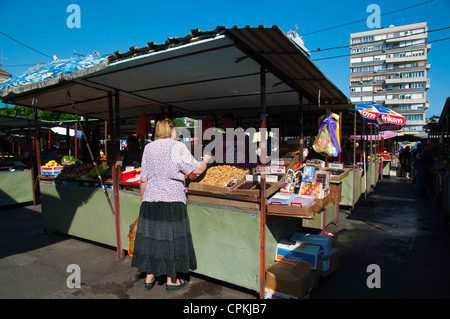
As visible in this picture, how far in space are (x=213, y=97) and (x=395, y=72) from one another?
87.5 m

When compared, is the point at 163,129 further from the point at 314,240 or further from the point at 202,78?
the point at 314,240

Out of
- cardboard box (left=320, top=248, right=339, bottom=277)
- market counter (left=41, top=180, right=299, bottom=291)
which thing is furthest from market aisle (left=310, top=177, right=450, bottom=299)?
market counter (left=41, top=180, right=299, bottom=291)

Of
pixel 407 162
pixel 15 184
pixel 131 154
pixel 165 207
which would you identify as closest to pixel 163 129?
pixel 165 207

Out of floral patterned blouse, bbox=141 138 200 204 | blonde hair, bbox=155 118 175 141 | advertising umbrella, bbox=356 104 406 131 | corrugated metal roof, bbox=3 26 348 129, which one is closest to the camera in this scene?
corrugated metal roof, bbox=3 26 348 129

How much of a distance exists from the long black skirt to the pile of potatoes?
55 cm

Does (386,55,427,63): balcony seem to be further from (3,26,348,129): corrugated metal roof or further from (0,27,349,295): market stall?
(0,27,349,295): market stall

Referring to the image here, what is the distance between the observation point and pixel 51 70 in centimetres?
348

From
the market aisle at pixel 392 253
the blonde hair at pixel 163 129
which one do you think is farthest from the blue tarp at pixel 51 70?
the market aisle at pixel 392 253

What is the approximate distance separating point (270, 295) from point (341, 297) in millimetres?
870

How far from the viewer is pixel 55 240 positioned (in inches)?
200

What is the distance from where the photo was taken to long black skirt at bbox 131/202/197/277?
117 inches

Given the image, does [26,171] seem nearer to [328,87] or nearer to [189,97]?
[189,97]

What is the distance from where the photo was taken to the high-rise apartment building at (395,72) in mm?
71562
